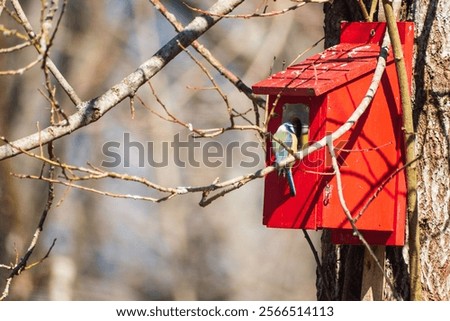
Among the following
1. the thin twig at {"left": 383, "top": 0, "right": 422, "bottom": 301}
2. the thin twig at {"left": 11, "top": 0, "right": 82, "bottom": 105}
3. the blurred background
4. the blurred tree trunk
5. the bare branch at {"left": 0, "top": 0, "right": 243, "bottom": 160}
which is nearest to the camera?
the thin twig at {"left": 11, "top": 0, "right": 82, "bottom": 105}

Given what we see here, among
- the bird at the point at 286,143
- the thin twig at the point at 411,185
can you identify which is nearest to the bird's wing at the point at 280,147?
the bird at the point at 286,143

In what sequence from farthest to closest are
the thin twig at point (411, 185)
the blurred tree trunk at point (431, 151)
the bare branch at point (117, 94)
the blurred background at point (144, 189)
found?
1. the blurred background at point (144, 189)
2. the blurred tree trunk at point (431, 151)
3. the thin twig at point (411, 185)
4. the bare branch at point (117, 94)

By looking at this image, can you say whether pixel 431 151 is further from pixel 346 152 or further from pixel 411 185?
pixel 346 152

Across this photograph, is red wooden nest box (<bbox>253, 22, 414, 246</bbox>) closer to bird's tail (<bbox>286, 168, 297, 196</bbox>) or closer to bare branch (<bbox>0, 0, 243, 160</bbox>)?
bird's tail (<bbox>286, 168, 297, 196</bbox>)

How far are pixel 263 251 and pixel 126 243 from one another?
4.75 feet

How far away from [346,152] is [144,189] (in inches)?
276

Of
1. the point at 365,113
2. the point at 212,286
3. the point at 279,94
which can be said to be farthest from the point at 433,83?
the point at 212,286

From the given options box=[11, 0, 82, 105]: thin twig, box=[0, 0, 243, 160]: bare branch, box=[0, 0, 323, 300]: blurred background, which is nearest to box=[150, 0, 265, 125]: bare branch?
box=[0, 0, 243, 160]: bare branch

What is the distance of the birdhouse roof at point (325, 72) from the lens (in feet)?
13.2

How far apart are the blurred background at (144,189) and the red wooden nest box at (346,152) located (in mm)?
5915

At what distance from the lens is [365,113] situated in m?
4.11

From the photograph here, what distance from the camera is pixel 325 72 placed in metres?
4.11

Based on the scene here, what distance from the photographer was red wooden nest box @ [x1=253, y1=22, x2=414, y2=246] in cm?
404

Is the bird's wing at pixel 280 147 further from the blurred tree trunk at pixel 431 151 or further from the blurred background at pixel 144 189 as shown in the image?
the blurred background at pixel 144 189
